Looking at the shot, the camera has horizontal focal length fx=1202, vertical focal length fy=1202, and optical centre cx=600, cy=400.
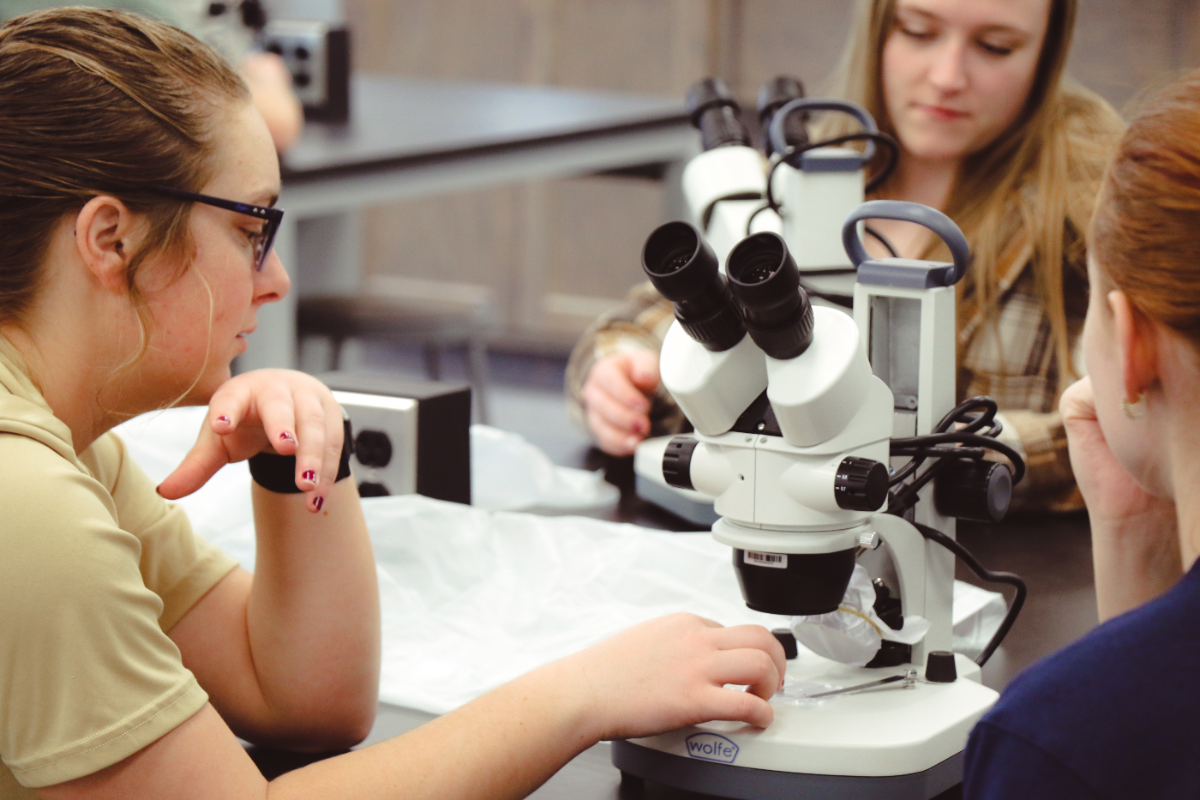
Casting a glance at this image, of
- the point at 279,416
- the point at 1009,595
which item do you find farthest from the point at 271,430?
the point at 1009,595

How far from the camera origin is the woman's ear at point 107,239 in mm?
758

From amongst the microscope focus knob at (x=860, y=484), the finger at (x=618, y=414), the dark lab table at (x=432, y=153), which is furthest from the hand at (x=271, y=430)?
the dark lab table at (x=432, y=153)

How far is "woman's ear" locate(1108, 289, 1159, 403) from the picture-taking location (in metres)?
0.66

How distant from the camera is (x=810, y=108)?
1172mm

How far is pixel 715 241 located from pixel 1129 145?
0.67 m

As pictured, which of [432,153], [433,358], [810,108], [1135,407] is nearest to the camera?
[1135,407]

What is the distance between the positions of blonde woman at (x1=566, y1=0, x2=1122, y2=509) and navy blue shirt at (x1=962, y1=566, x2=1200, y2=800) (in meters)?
0.85

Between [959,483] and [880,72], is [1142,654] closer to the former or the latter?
[959,483]

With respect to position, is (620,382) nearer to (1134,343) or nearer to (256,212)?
(256,212)

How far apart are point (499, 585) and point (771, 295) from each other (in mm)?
591

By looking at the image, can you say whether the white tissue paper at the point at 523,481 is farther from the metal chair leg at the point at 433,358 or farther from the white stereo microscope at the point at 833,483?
the metal chair leg at the point at 433,358

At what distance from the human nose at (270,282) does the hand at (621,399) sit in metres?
0.71

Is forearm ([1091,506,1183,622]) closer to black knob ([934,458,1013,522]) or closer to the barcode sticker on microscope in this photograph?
black knob ([934,458,1013,522])

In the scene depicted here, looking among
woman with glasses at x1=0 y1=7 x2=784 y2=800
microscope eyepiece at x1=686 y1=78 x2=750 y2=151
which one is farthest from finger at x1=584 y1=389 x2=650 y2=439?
woman with glasses at x1=0 y1=7 x2=784 y2=800
